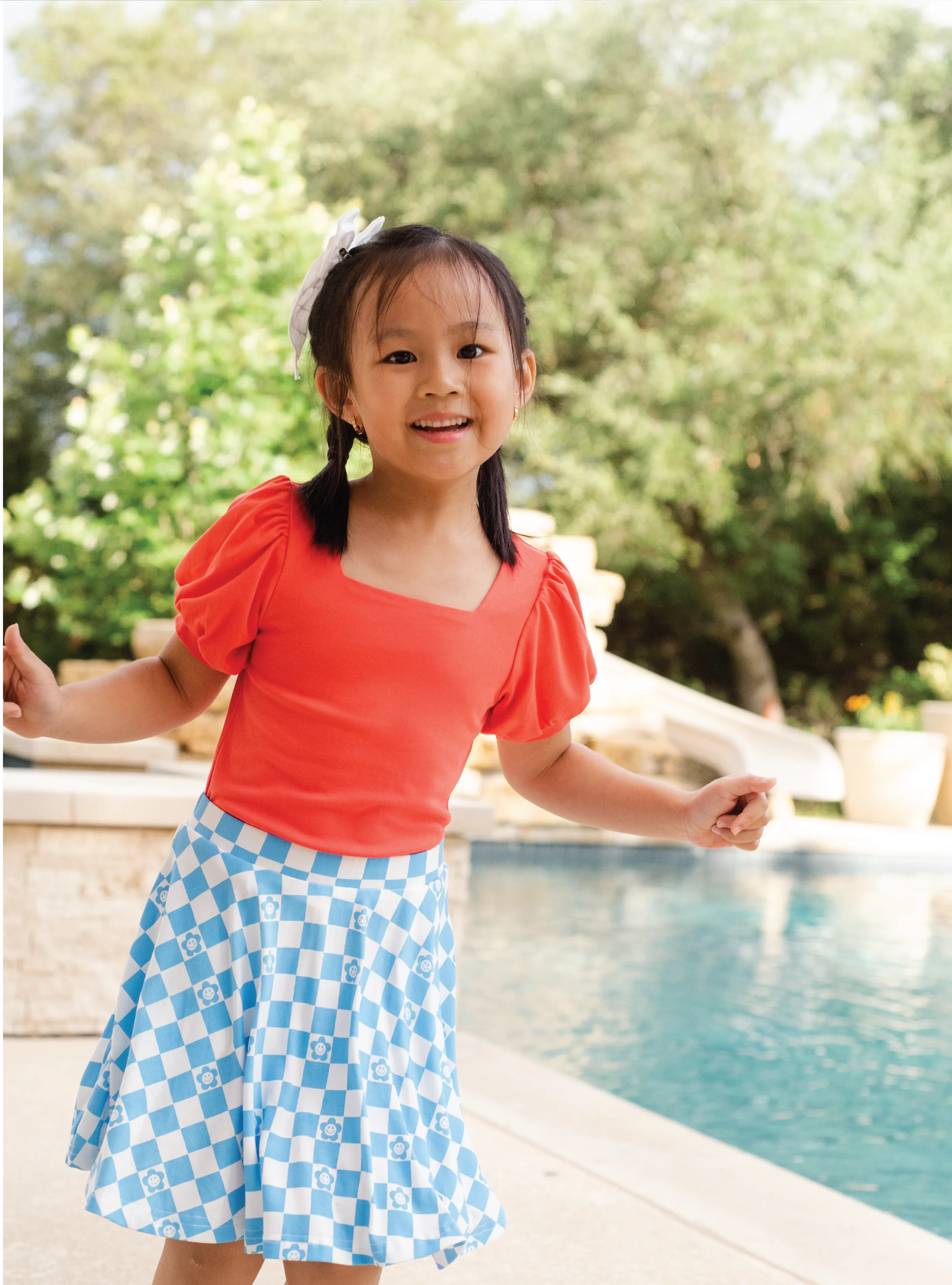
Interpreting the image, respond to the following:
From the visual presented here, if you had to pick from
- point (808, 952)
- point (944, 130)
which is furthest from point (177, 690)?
point (944, 130)

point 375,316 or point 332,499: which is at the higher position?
point 375,316

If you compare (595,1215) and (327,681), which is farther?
(595,1215)

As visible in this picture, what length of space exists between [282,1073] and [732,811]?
525 mm

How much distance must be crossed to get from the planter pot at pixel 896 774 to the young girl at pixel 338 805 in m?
8.85

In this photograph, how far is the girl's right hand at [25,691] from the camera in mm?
1280

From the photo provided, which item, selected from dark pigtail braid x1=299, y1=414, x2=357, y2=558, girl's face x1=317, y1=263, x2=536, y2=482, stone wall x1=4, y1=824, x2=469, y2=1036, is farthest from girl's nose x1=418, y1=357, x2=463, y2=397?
stone wall x1=4, y1=824, x2=469, y2=1036

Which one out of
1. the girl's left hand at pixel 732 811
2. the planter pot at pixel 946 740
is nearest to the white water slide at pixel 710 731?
the planter pot at pixel 946 740

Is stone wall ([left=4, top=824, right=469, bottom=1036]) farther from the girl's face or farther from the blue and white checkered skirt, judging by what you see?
the girl's face

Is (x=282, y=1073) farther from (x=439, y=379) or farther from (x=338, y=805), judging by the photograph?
(x=439, y=379)

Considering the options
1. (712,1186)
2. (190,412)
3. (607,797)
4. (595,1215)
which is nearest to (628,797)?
(607,797)

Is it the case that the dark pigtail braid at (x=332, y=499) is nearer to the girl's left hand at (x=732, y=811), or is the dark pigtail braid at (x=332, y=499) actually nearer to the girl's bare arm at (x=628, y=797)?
the girl's bare arm at (x=628, y=797)

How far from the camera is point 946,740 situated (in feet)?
33.1

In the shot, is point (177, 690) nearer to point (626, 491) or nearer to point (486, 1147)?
point (486, 1147)

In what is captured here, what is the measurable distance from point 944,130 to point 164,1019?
46.5 feet
